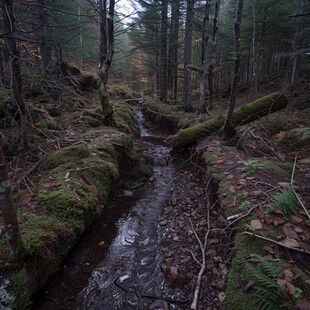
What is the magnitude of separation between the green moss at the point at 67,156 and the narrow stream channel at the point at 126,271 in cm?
141

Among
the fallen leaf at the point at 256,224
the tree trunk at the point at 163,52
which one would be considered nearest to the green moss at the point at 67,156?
the fallen leaf at the point at 256,224

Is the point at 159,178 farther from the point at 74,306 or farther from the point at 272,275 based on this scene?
the point at 272,275

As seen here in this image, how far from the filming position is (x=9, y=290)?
7.89 feet

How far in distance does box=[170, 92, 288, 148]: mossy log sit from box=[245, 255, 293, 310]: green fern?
16.5 feet

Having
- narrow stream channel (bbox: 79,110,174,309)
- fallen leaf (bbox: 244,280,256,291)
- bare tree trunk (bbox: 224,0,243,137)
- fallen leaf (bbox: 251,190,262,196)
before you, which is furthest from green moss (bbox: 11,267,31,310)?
bare tree trunk (bbox: 224,0,243,137)

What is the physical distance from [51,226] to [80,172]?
61.3 inches

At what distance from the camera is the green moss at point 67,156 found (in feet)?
16.2

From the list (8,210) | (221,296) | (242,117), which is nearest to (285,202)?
(221,296)

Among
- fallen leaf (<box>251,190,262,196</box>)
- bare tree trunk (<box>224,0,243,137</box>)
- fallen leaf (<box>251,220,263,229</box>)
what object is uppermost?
bare tree trunk (<box>224,0,243,137</box>)

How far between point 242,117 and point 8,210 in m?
6.27

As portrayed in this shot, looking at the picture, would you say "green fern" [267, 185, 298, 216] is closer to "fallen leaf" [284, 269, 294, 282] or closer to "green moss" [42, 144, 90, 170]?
"fallen leaf" [284, 269, 294, 282]

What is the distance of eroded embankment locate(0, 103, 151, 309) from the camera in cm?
257

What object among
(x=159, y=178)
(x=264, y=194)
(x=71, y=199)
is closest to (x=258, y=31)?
(x=159, y=178)

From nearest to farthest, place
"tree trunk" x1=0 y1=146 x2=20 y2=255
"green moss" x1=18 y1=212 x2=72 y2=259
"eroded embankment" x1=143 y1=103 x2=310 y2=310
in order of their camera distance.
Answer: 1. "eroded embankment" x1=143 y1=103 x2=310 y2=310
2. "tree trunk" x1=0 y1=146 x2=20 y2=255
3. "green moss" x1=18 y1=212 x2=72 y2=259
